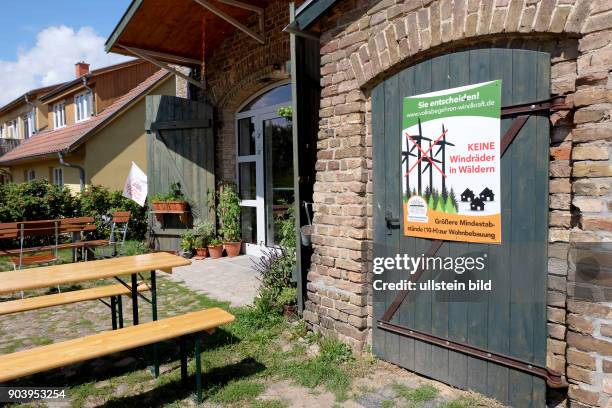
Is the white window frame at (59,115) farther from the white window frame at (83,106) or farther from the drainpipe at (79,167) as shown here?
the drainpipe at (79,167)

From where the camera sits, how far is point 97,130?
1342 centimetres

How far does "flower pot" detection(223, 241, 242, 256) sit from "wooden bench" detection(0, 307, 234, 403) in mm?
4880

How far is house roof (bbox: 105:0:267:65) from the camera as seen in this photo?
6.87m

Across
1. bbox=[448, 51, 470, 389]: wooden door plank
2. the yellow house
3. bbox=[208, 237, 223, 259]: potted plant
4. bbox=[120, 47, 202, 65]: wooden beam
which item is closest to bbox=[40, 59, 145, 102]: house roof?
the yellow house

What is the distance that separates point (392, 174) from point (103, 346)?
2.47 m

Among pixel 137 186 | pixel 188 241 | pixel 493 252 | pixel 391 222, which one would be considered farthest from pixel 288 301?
pixel 137 186

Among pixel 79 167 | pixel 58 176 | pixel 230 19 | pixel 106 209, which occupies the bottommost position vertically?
pixel 106 209

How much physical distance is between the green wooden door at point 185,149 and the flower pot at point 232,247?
2.07 feet

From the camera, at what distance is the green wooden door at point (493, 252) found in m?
2.72

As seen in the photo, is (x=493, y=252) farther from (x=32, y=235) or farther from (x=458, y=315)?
(x=32, y=235)

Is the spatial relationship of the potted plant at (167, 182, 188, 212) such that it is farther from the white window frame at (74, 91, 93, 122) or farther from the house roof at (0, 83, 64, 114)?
the house roof at (0, 83, 64, 114)

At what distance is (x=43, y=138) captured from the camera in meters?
18.0

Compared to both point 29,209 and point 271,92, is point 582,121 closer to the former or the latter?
point 271,92
